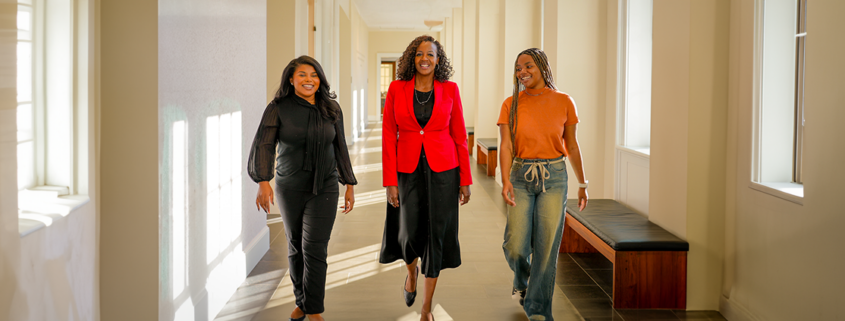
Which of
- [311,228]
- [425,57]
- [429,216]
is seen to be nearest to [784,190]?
[429,216]

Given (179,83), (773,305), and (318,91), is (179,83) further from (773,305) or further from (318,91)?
(773,305)

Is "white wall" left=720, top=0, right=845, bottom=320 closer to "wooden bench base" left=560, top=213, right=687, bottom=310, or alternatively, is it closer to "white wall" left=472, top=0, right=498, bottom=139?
"wooden bench base" left=560, top=213, right=687, bottom=310

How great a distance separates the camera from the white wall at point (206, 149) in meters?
2.76

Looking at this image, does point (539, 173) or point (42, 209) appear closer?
point (42, 209)

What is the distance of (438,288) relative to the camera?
13.2ft

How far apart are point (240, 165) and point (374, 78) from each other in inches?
827

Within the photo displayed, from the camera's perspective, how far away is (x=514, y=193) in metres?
3.13

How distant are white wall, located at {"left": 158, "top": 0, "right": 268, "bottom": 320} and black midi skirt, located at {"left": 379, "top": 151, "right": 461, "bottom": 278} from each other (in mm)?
1034

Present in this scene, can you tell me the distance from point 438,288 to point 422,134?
4.32 ft

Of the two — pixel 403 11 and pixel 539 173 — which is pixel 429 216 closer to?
pixel 539 173

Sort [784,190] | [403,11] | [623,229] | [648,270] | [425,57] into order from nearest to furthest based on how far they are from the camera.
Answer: [784,190] < [425,57] < [648,270] < [623,229] < [403,11]

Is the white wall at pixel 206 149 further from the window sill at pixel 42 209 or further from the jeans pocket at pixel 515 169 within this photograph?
the jeans pocket at pixel 515 169

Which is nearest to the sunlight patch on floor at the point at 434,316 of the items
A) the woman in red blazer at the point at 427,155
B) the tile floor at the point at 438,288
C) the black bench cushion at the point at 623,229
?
the tile floor at the point at 438,288

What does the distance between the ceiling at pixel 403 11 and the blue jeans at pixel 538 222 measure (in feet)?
42.0
